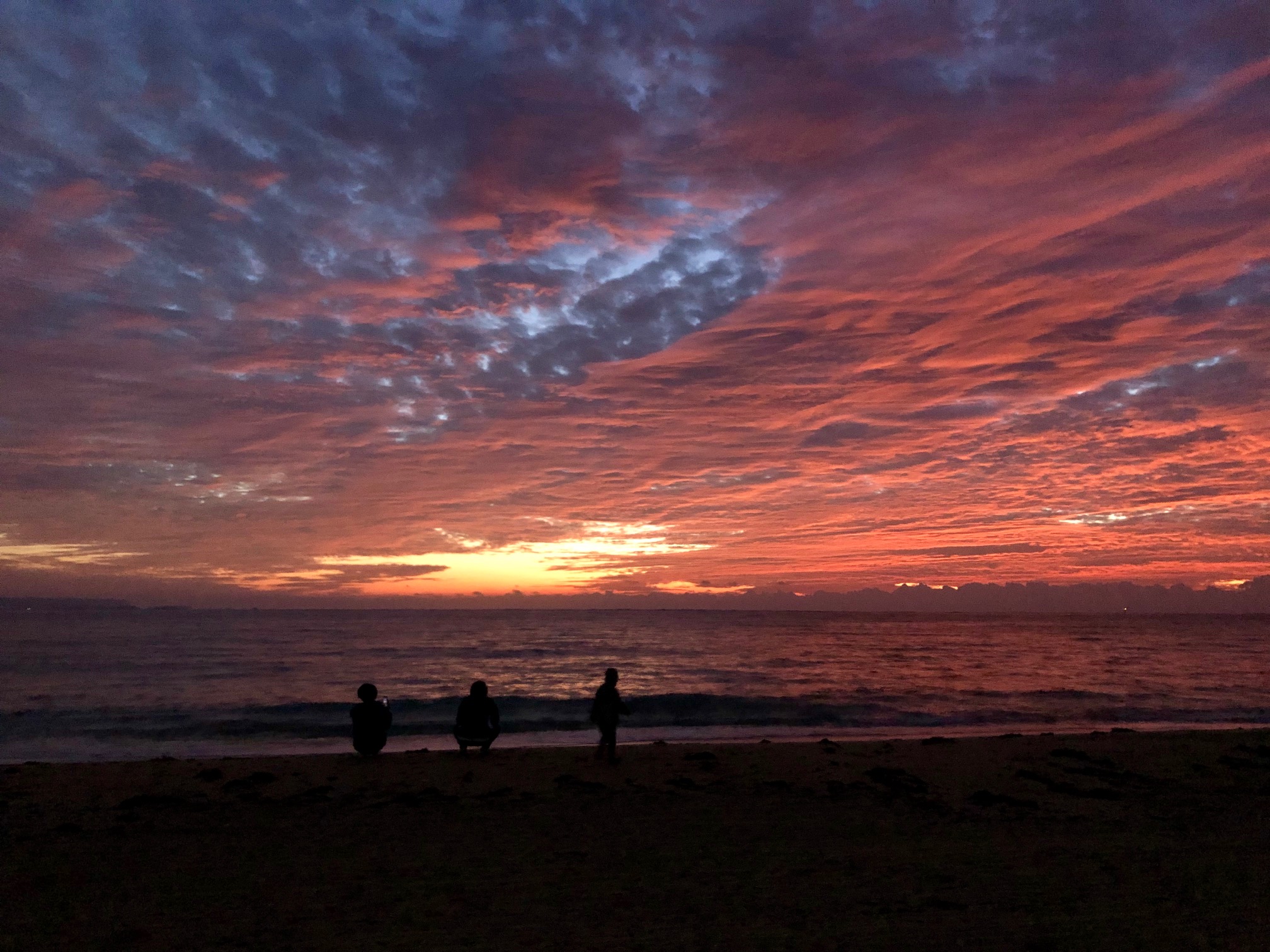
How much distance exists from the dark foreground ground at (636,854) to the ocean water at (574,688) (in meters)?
8.24

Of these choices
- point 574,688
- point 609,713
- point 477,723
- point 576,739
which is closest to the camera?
point 609,713

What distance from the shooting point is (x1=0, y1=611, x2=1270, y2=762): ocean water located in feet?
73.8

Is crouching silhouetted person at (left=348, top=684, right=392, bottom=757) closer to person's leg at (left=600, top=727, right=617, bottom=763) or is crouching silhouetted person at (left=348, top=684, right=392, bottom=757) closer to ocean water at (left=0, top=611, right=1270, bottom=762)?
person's leg at (left=600, top=727, right=617, bottom=763)

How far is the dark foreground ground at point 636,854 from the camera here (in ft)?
20.7

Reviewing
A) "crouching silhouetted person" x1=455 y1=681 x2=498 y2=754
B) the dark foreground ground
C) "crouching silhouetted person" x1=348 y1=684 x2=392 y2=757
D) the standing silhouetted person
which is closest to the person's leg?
the standing silhouetted person

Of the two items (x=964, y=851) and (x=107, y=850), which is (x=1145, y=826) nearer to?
(x=964, y=851)

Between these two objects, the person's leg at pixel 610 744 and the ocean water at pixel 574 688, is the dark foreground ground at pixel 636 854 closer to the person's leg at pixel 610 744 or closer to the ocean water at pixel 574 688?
the person's leg at pixel 610 744

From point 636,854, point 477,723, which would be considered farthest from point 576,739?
point 636,854

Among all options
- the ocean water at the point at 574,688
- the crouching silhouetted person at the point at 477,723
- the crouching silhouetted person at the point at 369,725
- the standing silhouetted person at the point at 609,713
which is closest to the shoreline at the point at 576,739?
the ocean water at the point at 574,688

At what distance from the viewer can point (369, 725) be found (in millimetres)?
13984

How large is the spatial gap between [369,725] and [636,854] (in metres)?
7.50

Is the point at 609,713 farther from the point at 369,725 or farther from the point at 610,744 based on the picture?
the point at 369,725

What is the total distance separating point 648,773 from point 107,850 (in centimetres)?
747

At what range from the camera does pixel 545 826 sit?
9508mm
